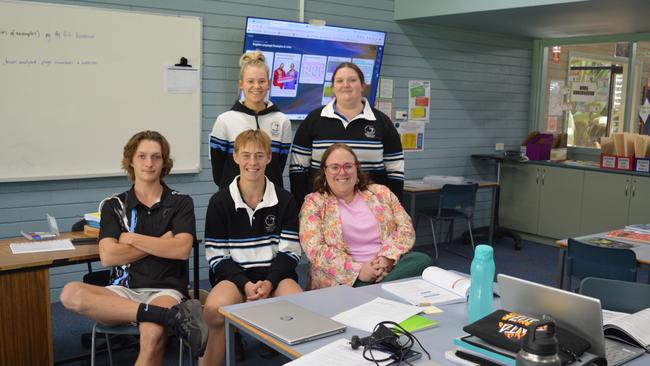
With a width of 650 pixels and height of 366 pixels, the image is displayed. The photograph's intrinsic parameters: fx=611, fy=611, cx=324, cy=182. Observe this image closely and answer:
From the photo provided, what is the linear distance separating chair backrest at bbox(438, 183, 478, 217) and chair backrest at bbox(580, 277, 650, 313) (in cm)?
316

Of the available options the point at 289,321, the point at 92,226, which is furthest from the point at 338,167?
the point at 92,226

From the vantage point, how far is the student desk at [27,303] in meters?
2.73

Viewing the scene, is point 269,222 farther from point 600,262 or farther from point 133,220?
point 600,262

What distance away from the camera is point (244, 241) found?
292 centimetres

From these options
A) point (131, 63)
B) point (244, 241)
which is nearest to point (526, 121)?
point (131, 63)

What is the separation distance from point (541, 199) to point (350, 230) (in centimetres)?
428

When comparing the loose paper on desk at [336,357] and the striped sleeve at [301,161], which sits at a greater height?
the striped sleeve at [301,161]

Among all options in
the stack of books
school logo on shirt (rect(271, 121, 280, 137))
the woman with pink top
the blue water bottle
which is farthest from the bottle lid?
the stack of books

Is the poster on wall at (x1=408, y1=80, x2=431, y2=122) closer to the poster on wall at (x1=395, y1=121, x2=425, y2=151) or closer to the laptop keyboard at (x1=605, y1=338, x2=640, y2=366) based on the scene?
the poster on wall at (x1=395, y1=121, x2=425, y2=151)

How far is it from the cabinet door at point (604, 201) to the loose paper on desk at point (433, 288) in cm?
421

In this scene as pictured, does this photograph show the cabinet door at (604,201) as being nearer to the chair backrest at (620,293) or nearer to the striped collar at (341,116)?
the striped collar at (341,116)

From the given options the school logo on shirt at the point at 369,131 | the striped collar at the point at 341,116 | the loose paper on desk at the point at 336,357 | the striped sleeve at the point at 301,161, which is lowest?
the loose paper on desk at the point at 336,357

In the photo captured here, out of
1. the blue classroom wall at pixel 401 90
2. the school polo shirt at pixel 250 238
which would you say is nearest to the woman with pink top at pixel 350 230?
the school polo shirt at pixel 250 238

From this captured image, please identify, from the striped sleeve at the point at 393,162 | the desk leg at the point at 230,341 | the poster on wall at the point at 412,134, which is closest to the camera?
the desk leg at the point at 230,341
